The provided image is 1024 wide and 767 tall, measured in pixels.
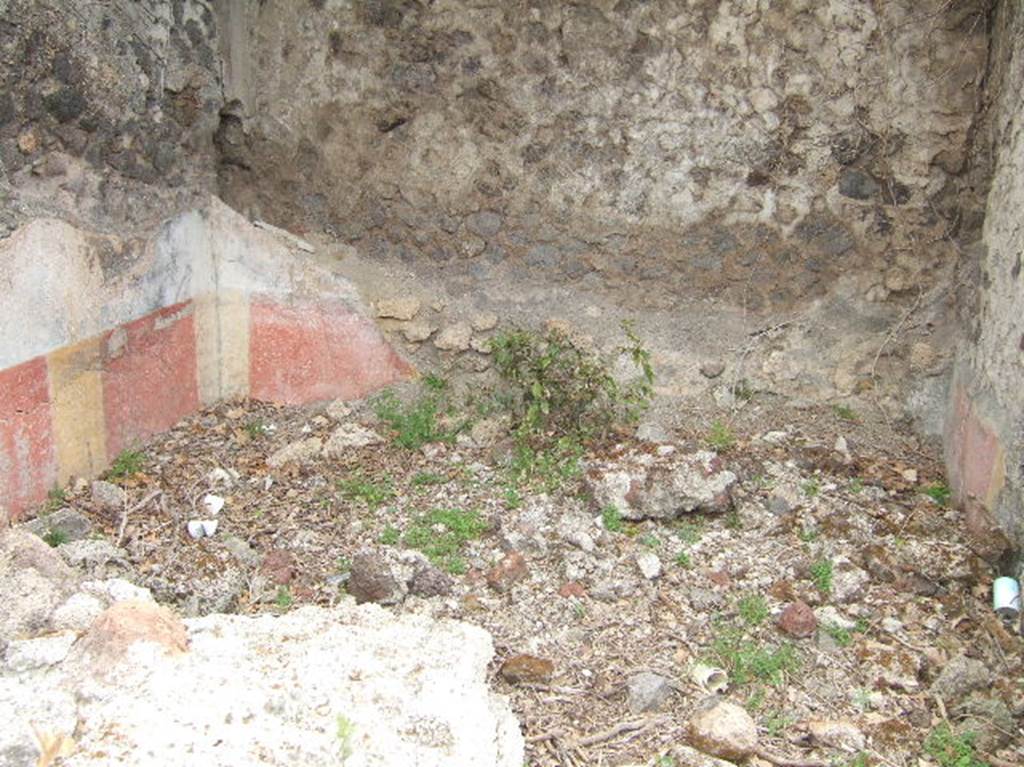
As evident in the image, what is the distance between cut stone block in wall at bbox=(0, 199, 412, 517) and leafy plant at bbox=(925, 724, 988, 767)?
2.59m

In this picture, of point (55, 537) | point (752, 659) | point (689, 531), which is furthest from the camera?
point (689, 531)

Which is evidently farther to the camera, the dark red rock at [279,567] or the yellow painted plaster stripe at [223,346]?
the yellow painted plaster stripe at [223,346]

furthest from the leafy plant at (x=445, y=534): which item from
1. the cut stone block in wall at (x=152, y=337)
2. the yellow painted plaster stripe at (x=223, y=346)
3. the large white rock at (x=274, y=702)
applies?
the yellow painted plaster stripe at (x=223, y=346)

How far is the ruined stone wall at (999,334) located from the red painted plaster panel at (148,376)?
124 inches

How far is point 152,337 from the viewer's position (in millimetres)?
3889

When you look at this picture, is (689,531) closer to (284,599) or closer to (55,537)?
(284,599)

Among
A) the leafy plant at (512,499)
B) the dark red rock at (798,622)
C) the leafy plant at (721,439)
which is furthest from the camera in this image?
the leafy plant at (721,439)

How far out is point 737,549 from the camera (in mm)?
3281

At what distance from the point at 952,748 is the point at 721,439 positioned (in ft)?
5.35

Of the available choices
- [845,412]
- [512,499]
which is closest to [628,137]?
[845,412]

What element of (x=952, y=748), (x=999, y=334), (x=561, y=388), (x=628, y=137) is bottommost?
(x=952, y=748)

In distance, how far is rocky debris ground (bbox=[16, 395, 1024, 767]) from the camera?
2502mm

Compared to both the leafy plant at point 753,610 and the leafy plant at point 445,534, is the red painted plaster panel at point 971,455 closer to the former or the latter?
the leafy plant at point 753,610

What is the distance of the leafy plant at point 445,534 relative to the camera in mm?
3223
